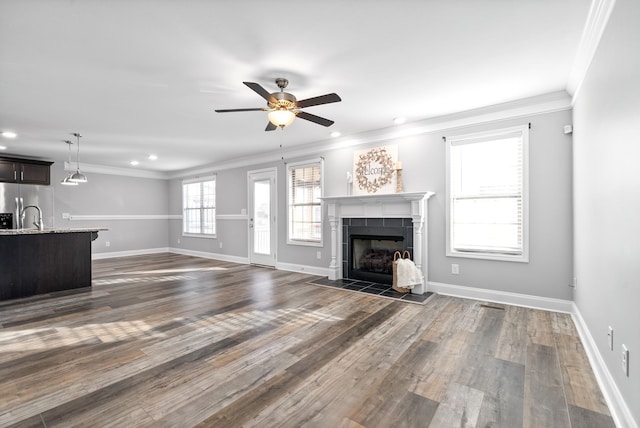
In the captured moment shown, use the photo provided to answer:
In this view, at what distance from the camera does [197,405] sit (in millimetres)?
1743

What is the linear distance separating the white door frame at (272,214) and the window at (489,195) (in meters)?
3.44

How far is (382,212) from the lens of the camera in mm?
4621

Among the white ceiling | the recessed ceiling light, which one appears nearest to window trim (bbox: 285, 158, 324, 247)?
Answer: the white ceiling

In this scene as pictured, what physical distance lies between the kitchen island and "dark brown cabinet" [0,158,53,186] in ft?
9.25

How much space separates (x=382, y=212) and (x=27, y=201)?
7433 mm

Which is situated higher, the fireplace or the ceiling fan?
the ceiling fan

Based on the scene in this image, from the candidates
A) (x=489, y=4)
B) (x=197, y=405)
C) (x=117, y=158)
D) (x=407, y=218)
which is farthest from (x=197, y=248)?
(x=489, y=4)

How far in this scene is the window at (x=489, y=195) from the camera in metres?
3.62

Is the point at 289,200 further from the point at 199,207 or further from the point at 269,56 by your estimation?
the point at 269,56

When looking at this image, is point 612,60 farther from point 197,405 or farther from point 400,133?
point 197,405

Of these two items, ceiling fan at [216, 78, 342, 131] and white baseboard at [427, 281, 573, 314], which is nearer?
ceiling fan at [216, 78, 342, 131]

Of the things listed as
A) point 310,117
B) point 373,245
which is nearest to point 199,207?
point 373,245

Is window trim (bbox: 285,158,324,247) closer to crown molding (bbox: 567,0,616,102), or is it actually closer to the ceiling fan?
the ceiling fan

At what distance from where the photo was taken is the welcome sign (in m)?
4.62
